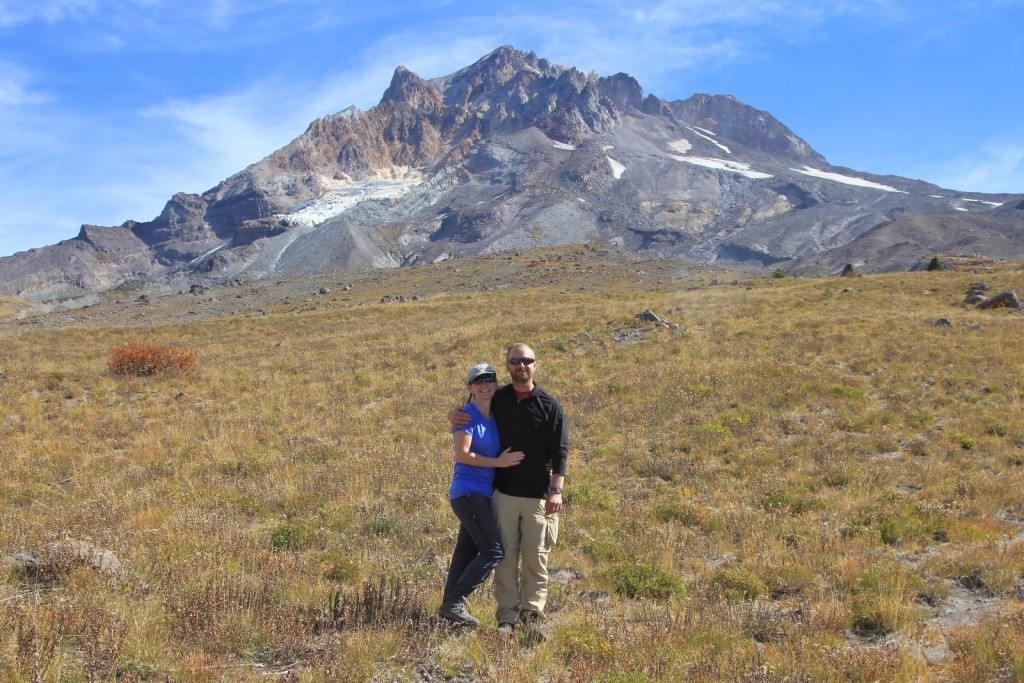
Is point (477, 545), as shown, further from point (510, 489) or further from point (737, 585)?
point (737, 585)

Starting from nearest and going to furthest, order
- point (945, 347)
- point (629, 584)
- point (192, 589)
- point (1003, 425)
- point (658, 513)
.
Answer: point (192, 589) < point (629, 584) < point (658, 513) < point (1003, 425) < point (945, 347)

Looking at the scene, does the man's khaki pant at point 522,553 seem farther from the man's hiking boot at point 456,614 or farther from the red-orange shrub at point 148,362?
the red-orange shrub at point 148,362

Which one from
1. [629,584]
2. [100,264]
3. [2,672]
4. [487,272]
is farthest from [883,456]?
[100,264]

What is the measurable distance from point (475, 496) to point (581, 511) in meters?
4.38

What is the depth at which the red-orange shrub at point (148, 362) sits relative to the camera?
20.1 metres

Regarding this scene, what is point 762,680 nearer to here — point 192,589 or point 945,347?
point 192,589

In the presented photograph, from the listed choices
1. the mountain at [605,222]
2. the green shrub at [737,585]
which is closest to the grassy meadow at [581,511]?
the green shrub at [737,585]

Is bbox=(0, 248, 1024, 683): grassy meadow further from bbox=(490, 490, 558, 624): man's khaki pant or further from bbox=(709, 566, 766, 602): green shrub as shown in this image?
bbox=(490, 490, 558, 624): man's khaki pant

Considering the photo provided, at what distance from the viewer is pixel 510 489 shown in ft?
17.5

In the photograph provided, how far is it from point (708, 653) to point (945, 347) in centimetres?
1945

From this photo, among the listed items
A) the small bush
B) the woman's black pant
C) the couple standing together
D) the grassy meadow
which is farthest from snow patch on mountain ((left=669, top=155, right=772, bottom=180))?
the woman's black pant

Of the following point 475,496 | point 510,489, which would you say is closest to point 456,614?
point 475,496

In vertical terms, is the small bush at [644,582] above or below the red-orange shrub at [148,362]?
below

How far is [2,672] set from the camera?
3529mm
